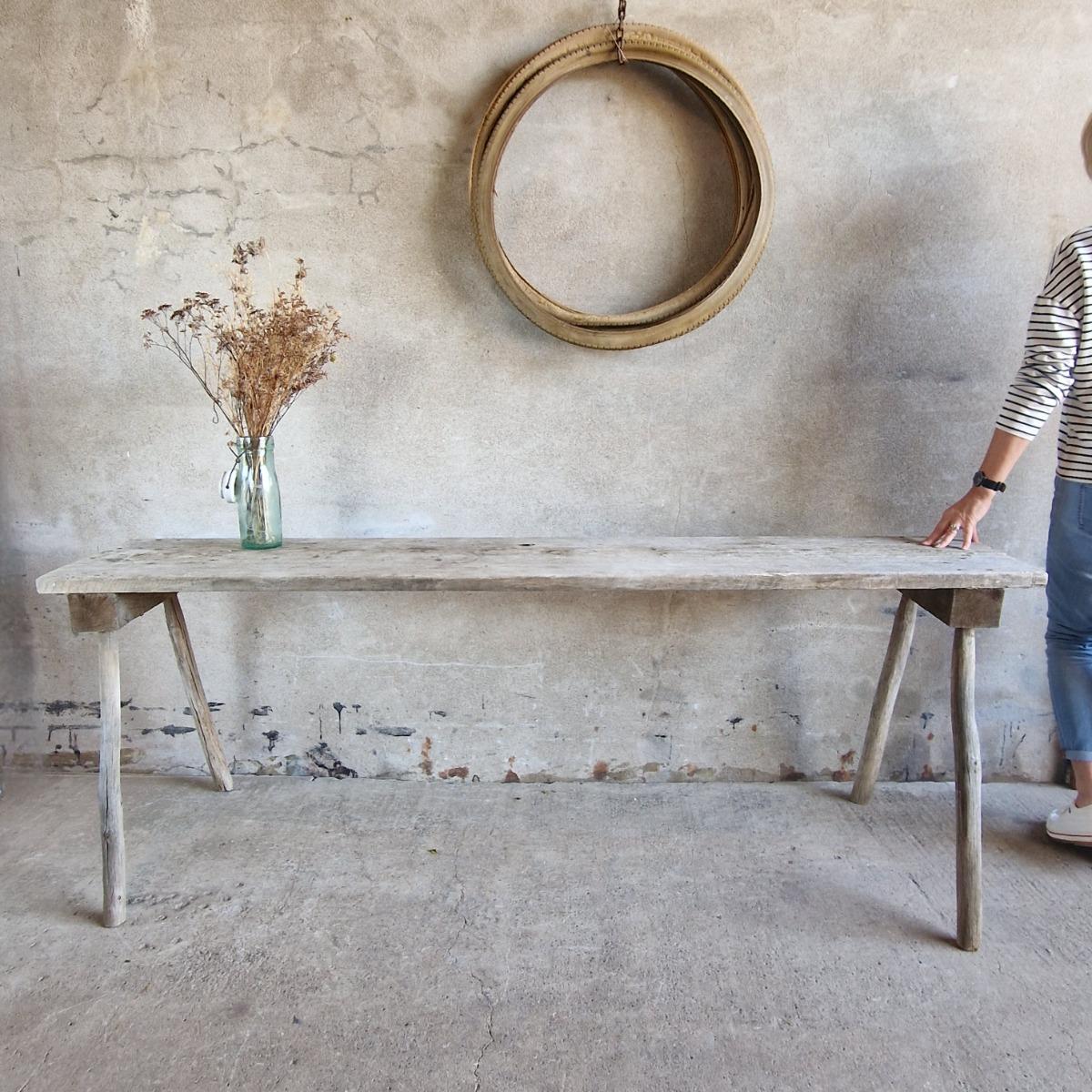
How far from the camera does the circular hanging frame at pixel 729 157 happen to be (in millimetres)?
2264

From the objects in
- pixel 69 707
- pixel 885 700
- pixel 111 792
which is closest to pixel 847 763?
pixel 885 700

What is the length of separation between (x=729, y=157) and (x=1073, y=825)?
6.81 feet

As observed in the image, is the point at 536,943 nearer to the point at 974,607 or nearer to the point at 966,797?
the point at 966,797

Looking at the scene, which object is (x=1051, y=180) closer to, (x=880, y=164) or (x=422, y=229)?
(x=880, y=164)

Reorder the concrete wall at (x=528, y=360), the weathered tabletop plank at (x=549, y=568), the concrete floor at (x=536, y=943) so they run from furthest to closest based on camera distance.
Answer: the concrete wall at (x=528, y=360), the weathered tabletop plank at (x=549, y=568), the concrete floor at (x=536, y=943)

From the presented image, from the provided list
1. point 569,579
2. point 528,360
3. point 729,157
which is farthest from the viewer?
point 528,360

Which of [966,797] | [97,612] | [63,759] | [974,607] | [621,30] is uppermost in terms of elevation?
[621,30]

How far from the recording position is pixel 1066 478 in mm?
2162

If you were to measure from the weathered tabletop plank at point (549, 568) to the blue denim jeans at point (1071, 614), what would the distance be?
191 mm

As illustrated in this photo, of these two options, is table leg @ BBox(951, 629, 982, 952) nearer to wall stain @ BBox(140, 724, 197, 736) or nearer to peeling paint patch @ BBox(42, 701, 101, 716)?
wall stain @ BBox(140, 724, 197, 736)

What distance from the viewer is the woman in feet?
A: 6.69

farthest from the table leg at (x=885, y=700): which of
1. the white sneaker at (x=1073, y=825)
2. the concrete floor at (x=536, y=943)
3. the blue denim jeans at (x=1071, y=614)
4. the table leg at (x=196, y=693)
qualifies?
the table leg at (x=196, y=693)

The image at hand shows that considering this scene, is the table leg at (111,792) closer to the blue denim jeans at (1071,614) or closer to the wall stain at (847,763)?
the wall stain at (847,763)

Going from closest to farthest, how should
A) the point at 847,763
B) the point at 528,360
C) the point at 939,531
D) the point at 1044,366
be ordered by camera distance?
the point at 1044,366
the point at 939,531
the point at 528,360
the point at 847,763
